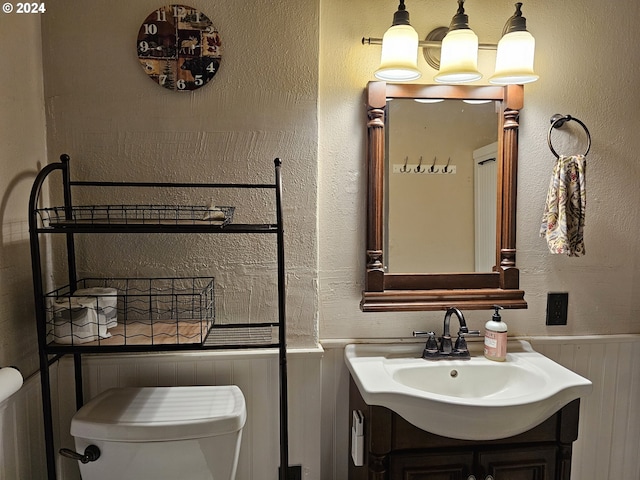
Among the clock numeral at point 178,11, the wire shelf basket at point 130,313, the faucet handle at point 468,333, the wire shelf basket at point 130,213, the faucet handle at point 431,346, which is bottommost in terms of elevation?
the faucet handle at point 431,346

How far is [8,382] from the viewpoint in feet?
3.67

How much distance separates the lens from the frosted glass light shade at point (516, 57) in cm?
152

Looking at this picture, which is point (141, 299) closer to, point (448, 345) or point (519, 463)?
point (448, 345)

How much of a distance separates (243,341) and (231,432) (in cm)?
26

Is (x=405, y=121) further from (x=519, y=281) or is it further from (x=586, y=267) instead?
(x=586, y=267)

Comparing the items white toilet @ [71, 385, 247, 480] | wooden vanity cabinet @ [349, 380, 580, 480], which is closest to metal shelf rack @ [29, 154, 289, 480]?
white toilet @ [71, 385, 247, 480]

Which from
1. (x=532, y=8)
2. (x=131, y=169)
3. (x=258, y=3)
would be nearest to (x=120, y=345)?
(x=131, y=169)

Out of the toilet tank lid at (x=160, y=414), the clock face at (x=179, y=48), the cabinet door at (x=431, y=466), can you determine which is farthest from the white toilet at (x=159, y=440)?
the clock face at (x=179, y=48)

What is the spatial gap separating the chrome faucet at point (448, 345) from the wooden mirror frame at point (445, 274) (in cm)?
7

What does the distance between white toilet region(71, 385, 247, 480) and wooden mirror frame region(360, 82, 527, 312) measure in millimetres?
609

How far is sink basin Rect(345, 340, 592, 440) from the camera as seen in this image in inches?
49.5

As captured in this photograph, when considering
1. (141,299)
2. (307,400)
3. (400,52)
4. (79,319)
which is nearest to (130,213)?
(141,299)

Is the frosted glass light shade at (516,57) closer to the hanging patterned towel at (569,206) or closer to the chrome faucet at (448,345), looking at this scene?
the hanging patterned towel at (569,206)

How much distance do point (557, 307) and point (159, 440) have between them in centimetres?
139
